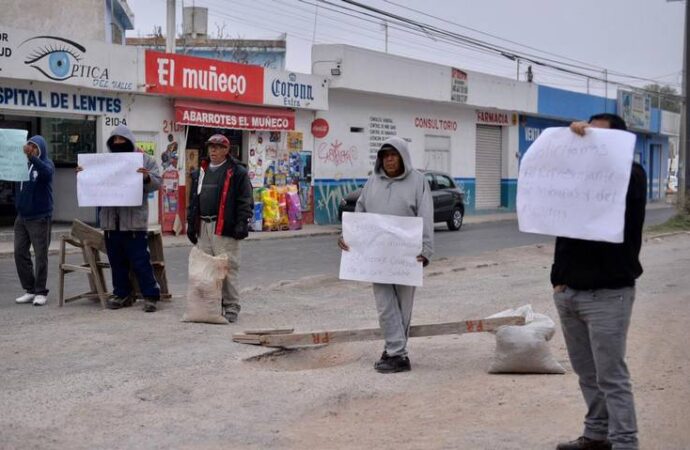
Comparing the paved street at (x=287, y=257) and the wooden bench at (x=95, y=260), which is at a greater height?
the wooden bench at (x=95, y=260)

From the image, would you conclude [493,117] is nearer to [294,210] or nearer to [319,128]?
[319,128]

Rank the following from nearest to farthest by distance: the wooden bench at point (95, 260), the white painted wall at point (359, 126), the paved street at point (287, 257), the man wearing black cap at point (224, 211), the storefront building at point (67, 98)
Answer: the man wearing black cap at point (224, 211)
the wooden bench at point (95, 260)
the paved street at point (287, 257)
the storefront building at point (67, 98)
the white painted wall at point (359, 126)

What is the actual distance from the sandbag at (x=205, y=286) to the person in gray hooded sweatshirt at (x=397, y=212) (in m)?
2.31

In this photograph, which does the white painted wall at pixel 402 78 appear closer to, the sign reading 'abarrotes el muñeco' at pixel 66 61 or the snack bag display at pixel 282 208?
the snack bag display at pixel 282 208

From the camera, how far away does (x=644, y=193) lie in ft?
16.7

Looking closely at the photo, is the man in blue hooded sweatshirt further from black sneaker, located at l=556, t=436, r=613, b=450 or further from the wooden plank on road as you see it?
black sneaker, located at l=556, t=436, r=613, b=450

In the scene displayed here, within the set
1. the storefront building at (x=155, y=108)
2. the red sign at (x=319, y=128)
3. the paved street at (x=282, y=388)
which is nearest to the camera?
the paved street at (x=282, y=388)

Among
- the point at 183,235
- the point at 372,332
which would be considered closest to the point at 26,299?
the point at 372,332

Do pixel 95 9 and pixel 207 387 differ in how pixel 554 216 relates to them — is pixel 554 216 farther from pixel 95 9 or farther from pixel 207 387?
pixel 95 9

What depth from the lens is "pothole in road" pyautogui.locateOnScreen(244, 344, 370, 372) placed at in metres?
7.92

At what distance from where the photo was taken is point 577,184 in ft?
16.9

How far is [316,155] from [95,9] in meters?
8.94

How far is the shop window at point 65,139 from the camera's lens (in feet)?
76.9

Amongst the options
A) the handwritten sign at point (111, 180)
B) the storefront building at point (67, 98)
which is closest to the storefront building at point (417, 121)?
the storefront building at point (67, 98)
